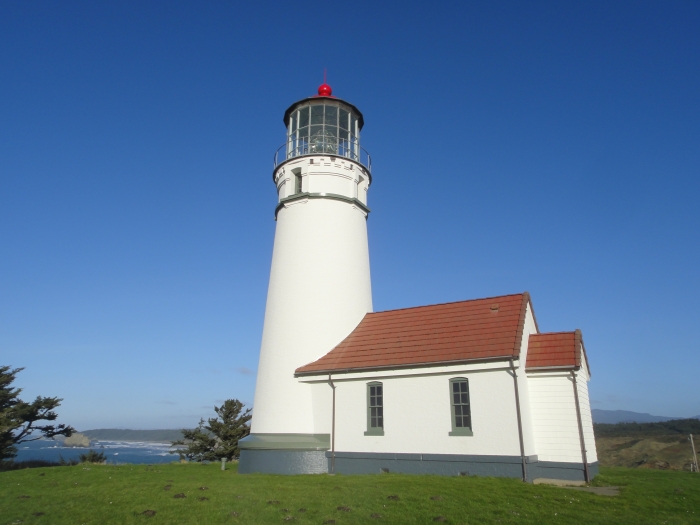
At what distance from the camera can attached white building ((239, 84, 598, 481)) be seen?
1430 centimetres

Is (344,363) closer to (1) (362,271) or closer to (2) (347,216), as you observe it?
(1) (362,271)

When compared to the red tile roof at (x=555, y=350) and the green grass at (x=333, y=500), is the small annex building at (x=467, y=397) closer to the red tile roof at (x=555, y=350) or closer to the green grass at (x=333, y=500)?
the red tile roof at (x=555, y=350)

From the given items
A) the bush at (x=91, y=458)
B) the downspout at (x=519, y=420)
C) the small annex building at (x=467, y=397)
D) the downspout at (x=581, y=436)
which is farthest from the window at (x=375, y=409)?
the bush at (x=91, y=458)

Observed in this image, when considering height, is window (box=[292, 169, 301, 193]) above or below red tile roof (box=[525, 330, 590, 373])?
above

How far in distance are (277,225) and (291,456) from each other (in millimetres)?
8945

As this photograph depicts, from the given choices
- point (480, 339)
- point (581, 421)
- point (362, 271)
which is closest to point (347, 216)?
point (362, 271)

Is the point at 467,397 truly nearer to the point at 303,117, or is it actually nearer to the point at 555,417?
the point at 555,417

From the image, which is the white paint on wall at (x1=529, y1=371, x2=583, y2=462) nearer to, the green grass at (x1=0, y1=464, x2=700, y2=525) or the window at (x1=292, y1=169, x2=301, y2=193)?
the green grass at (x1=0, y1=464, x2=700, y2=525)

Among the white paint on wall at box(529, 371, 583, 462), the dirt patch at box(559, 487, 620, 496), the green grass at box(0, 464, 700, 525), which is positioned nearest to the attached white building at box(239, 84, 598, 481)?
the white paint on wall at box(529, 371, 583, 462)

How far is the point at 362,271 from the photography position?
65.7 ft

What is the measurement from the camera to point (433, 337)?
16.6 m

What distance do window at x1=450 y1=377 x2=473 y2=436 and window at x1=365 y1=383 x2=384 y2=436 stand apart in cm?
239

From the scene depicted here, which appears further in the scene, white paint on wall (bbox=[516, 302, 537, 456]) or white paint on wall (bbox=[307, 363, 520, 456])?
white paint on wall (bbox=[307, 363, 520, 456])

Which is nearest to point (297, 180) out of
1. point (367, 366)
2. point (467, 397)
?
point (367, 366)
